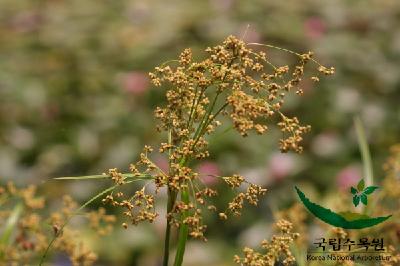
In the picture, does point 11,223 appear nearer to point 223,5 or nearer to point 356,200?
point 356,200

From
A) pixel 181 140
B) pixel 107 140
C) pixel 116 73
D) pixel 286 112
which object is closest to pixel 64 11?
pixel 116 73

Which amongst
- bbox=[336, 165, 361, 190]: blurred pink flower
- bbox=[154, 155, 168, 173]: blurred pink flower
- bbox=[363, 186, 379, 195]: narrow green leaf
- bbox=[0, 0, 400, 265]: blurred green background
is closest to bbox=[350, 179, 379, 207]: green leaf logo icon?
bbox=[363, 186, 379, 195]: narrow green leaf

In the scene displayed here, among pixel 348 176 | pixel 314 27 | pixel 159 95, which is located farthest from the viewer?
pixel 314 27

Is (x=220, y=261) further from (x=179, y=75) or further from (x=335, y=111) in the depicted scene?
(x=179, y=75)

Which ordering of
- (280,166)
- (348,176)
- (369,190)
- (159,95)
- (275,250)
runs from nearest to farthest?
(275,250) < (369,190) < (348,176) < (280,166) < (159,95)

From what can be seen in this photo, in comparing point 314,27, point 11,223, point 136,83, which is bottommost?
point 11,223

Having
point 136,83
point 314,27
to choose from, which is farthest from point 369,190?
point 314,27

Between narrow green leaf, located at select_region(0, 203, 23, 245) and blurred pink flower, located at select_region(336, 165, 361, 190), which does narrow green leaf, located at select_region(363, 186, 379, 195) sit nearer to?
narrow green leaf, located at select_region(0, 203, 23, 245)
